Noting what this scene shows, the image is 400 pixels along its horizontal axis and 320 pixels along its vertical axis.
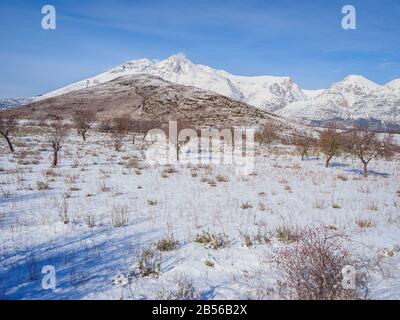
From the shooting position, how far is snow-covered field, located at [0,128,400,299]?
4652 mm

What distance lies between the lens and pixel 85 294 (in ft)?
14.1

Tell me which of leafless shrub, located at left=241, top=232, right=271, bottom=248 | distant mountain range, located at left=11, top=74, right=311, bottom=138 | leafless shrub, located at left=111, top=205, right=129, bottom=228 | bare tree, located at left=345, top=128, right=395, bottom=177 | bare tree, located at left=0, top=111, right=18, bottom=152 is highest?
distant mountain range, located at left=11, top=74, right=311, bottom=138

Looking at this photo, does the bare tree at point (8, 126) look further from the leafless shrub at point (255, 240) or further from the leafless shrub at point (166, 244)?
the leafless shrub at point (255, 240)

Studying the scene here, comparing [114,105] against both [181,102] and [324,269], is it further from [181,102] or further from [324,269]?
[324,269]

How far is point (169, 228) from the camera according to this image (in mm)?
7273

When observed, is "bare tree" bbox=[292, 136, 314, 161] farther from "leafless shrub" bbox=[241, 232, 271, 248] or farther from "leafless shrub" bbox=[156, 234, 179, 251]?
"leafless shrub" bbox=[156, 234, 179, 251]

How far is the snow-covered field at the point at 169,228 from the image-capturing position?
15.3ft

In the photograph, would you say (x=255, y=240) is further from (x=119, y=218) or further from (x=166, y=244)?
(x=119, y=218)

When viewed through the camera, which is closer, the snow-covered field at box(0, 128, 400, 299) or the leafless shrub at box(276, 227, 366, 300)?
the leafless shrub at box(276, 227, 366, 300)

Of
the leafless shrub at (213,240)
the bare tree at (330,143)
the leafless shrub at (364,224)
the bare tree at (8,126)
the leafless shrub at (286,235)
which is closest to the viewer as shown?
the leafless shrub at (213,240)

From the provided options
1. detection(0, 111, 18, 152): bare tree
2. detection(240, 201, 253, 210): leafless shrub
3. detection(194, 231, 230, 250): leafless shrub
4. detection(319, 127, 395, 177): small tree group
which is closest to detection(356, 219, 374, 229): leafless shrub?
detection(240, 201, 253, 210): leafless shrub

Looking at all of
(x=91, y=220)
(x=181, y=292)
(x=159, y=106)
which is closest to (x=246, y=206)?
(x=91, y=220)

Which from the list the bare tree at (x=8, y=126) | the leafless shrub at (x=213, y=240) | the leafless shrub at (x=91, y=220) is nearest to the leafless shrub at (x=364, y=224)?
the leafless shrub at (x=213, y=240)

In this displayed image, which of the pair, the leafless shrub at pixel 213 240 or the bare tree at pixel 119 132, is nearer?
the leafless shrub at pixel 213 240
